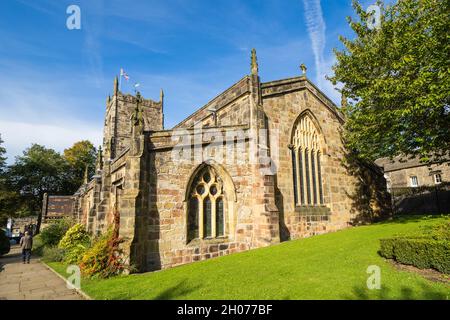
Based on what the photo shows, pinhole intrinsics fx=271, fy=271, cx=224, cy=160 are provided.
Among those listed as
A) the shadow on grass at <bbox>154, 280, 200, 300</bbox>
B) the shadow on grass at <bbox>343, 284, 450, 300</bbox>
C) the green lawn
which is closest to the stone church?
the green lawn

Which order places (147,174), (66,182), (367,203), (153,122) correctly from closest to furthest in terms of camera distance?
(147,174), (367,203), (153,122), (66,182)

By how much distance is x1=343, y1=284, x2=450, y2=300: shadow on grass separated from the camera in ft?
18.7

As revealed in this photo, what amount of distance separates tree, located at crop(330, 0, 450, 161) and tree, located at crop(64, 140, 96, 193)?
177 feet

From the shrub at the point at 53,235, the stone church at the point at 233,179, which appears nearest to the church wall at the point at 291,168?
the stone church at the point at 233,179

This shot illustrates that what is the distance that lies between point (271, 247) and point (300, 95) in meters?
9.93

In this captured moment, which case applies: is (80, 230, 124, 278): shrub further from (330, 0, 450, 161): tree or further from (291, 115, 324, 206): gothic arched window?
(330, 0, 450, 161): tree

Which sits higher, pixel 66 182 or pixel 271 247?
pixel 66 182

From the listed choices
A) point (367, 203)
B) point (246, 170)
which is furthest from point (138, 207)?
point (367, 203)

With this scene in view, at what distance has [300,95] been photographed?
17219 millimetres

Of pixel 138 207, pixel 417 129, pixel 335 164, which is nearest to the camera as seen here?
pixel 138 207

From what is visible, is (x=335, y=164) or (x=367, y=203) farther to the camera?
(x=367, y=203)

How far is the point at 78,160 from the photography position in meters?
56.9

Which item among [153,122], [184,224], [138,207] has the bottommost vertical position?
[184,224]
